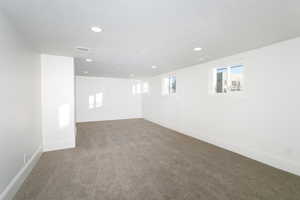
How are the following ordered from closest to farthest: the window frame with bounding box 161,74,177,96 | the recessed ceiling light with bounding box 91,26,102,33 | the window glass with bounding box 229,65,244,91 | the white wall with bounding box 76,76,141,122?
the recessed ceiling light with bounding box 91,26,102,33 < the window glass with bounding box 229,65,244,91 < the window frame with bounding box 161,74,177,96 < the white wall with bounding box 76,76,141,122

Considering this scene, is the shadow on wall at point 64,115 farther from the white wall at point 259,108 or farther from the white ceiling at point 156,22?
the white wall at point 259,108

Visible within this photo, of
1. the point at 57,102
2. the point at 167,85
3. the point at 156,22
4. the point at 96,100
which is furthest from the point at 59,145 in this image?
the point at 167,85

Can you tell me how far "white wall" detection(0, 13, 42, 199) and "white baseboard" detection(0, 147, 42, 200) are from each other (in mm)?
13

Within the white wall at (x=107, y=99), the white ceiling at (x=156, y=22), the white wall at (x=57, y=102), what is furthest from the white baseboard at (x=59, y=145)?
the white wall at (x=107, y=99)

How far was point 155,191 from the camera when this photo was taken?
1.93 metres

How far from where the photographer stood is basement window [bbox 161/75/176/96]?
18.7 ft

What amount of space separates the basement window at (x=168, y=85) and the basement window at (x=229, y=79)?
199cm

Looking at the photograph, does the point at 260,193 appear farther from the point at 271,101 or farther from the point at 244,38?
the point at 244,38

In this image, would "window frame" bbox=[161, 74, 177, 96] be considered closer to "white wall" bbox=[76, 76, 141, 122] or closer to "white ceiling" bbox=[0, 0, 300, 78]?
"white wall" bbox=[76, 76, 141, 122]

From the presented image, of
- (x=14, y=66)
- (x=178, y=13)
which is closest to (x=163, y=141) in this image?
(x=178, y=13)

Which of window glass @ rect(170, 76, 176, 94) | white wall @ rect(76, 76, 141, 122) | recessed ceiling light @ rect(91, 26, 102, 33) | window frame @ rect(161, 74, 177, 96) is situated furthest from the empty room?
white wall @ rect(76, 76, 141, 122)

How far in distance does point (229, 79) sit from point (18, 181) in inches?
190

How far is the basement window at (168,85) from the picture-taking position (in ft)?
18.7

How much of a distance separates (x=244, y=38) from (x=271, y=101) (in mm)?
1425
